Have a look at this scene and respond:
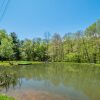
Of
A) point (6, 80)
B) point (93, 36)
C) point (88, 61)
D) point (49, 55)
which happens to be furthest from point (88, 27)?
point (6, 80)

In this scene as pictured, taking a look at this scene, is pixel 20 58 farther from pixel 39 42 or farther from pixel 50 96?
pixel 50 96

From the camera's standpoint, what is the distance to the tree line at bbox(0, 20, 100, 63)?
67.5 metres

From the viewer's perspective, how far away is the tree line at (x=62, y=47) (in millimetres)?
67500

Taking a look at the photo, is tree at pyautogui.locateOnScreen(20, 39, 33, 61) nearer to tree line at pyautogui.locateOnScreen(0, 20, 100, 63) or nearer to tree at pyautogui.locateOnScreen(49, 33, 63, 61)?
tree line at pyautogui.locateOnScreen(0, 20, 100, 63)

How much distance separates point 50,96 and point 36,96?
3.92 feet

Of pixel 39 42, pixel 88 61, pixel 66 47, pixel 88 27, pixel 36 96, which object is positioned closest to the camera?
pixel 36 96

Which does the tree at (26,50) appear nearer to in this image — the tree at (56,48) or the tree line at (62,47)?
the tree line at (62,47)

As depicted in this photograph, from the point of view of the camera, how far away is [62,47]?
275 ft

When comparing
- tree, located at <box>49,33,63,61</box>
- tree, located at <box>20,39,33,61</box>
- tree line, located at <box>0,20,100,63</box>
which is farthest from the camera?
tree, located at <box>49,33,63,61</box>

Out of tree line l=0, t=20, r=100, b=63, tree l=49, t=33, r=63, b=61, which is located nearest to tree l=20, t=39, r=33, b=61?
tree line l=0, t=20, r=100, b=63

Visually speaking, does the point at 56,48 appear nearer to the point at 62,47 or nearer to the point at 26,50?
the point at 62,47

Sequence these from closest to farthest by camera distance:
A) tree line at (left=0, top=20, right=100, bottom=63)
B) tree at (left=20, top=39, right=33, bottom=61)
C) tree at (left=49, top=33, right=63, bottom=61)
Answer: tree line at (left=0, top=20, right=100, bottom=63), tree at (left=20, top=39, right=33, bottom=61), tree at (left=49, top=33, right=63, bottom=61)

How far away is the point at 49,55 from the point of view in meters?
81.8

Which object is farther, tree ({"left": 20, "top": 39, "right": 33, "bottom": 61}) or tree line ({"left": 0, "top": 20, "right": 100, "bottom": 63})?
tree ({"left": 20, "top": 39, "right": 33, "bottom": 61})
